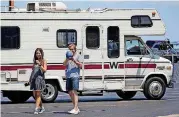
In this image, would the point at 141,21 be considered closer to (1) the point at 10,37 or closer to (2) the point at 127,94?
(2) the point at 127,94

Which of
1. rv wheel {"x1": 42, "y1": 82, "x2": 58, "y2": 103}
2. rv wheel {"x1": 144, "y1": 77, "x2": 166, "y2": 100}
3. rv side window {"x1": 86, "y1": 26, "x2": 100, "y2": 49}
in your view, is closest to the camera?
rv wheel {"x1": 42, "y1": 82, "x2": 58, "y2": 103}

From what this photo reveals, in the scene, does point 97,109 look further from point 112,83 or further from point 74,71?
point 112,83

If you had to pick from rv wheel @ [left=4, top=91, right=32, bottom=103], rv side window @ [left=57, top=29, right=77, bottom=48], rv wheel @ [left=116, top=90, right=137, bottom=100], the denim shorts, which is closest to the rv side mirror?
rv wheel @ [left=116, top=90, right=137, bottom=100]

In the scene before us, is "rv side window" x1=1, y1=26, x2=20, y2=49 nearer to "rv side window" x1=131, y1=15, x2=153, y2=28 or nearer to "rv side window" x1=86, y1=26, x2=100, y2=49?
"rv side window" x1=86, y1=26, x2=100, y2=49

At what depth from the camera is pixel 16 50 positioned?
57.6 ft

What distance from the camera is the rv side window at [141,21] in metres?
18.4

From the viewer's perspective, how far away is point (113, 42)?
59.9ft

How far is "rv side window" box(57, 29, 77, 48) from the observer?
17.8 meters

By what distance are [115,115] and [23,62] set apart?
191 inches

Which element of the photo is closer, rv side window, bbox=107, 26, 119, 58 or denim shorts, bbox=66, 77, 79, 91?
denim shorts, bbox=66, 77, 79, 91

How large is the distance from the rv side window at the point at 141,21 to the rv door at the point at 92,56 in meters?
1.12

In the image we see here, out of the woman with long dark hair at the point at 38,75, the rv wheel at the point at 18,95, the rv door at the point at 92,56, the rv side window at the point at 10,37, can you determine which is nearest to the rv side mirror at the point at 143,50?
the rv door at the point at 92,56

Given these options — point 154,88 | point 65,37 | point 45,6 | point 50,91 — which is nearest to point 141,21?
point 154,88

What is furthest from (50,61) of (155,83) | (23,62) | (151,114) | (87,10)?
(151,114)
